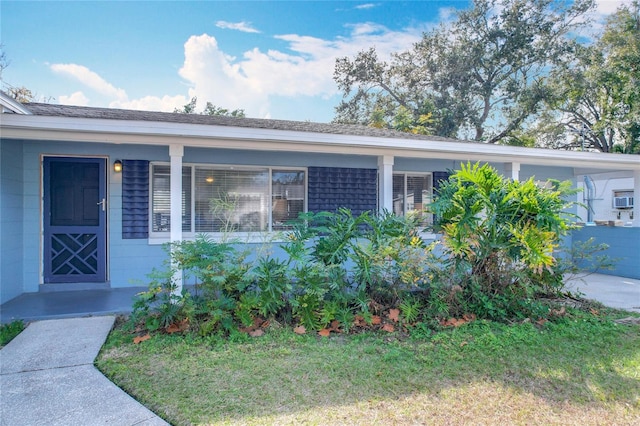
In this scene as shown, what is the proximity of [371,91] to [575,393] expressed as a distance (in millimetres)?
19958

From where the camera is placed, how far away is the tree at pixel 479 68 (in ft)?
57.8

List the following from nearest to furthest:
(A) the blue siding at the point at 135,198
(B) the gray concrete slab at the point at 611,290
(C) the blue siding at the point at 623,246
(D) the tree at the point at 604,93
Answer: (B) the gray concrete slab at the point at 611,290 < (A) the blue siding at the point at 135,198 < (C) the blue siding at the point at 623,246 < (D) the tree at the point at 604,93

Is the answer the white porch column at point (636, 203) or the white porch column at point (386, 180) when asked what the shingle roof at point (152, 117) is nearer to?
the white porch column at point (386, 180)

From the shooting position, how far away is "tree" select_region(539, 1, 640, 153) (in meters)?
14.5

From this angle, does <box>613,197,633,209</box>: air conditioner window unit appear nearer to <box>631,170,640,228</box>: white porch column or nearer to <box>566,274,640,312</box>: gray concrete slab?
<box>631,170,640,228</box>: white porch column

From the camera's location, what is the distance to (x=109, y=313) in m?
4.73

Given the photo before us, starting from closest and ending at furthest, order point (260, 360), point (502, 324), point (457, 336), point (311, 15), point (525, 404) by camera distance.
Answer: point (525, 404), point (260, 360), point (457, 336), point (502, 324), point (311, 15)

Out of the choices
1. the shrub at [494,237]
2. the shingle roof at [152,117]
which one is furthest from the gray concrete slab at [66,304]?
the shrub at [494,237]

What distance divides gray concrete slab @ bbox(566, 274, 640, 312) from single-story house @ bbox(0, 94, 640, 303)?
33.5 inches

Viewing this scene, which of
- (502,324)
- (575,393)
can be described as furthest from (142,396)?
(502,324)

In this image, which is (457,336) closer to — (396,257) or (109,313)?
(396,257)

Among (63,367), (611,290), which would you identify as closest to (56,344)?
(63,367)

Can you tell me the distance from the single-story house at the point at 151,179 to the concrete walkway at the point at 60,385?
1108mm

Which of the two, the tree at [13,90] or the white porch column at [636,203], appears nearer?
the white porch column at [636,203]
